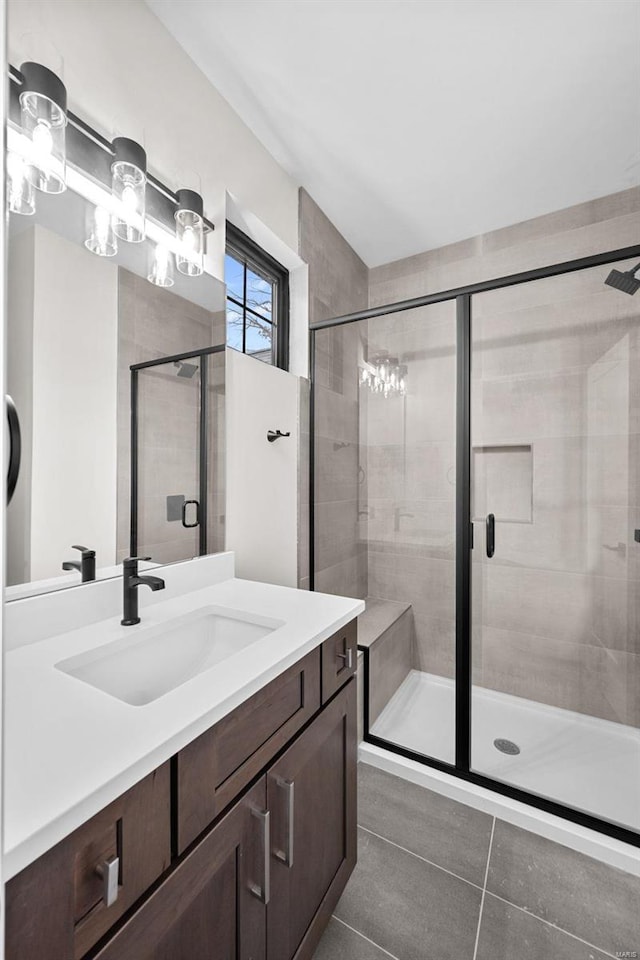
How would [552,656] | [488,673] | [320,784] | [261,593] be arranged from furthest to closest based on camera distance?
[552,656] < [488,673] < [261,593] < [320,784]

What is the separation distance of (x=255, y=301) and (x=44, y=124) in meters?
0.94

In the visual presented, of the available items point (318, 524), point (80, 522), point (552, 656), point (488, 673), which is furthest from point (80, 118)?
point (552, 656)

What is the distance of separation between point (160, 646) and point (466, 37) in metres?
2.02

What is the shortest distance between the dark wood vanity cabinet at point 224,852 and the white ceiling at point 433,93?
5.99 ft

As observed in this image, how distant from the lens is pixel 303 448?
81.0 inches

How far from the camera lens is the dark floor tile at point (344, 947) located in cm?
106

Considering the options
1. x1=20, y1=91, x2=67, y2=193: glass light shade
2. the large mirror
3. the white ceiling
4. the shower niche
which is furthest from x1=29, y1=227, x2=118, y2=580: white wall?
the shower niche

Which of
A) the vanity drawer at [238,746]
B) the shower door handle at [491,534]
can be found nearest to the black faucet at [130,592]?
the vanity drawer at [238,746]

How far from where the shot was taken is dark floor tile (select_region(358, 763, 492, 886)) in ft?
4.39

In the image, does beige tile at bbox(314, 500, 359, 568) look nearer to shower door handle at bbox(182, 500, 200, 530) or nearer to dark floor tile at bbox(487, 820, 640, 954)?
shower door handle at bbox(182, 500, 200, 530)

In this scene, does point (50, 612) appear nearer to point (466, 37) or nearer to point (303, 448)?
point (303, 448)

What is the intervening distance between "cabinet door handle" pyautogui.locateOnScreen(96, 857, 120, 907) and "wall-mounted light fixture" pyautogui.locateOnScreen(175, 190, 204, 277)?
→ 1384 mm

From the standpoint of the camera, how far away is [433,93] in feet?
4.97

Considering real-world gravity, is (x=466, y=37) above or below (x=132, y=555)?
above
